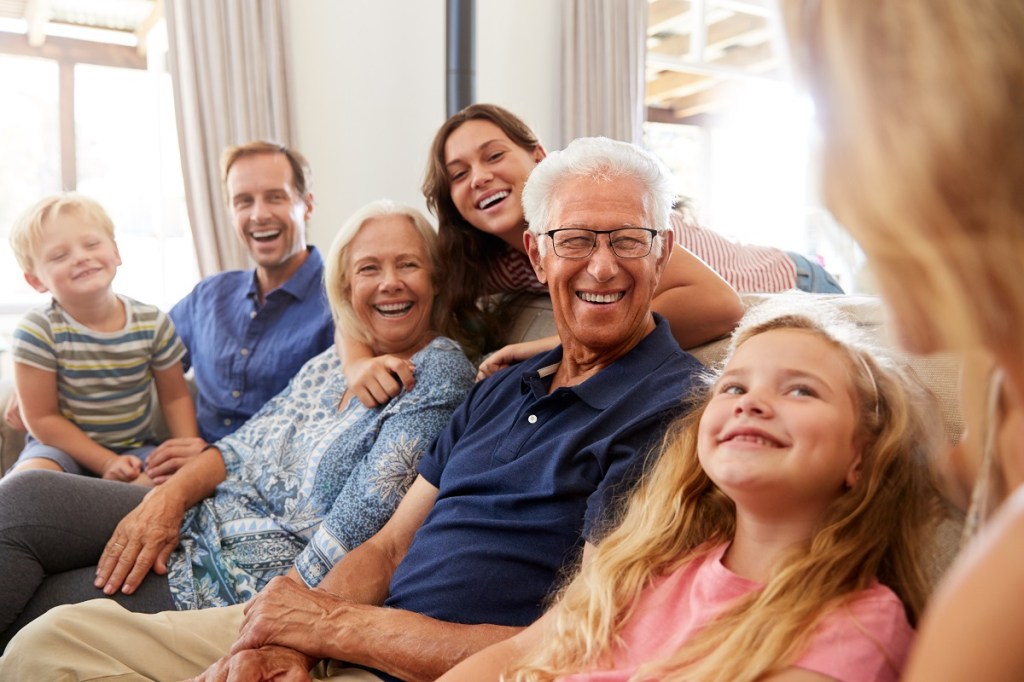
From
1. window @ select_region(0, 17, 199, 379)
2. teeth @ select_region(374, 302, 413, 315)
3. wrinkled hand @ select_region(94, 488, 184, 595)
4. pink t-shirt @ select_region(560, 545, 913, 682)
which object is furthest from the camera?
window @ select_region(0, 17, 199, 379)

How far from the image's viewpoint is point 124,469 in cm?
241

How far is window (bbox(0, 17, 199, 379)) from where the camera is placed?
4934mm

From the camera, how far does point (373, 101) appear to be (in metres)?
5.19

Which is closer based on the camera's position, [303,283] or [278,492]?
[278,492]

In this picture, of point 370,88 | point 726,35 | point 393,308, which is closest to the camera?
point 393,308

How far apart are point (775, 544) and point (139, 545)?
53.0 inches

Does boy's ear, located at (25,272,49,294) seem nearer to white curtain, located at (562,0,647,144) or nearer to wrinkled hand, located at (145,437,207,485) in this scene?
wrinkled hand, located at (145,437,207,485)

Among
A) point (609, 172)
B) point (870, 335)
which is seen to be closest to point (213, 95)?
point (609, 172)

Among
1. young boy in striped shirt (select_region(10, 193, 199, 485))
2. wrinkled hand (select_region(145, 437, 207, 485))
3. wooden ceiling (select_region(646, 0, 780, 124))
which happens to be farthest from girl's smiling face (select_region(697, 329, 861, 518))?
wooden ceiling (select_region(646, 0, 780, 124))

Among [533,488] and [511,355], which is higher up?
[511,355]

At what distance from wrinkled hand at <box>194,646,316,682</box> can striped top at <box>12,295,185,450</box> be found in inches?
51.8

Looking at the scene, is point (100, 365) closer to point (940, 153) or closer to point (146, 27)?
point (940, 153)

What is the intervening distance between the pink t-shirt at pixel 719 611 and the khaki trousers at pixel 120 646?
514mm

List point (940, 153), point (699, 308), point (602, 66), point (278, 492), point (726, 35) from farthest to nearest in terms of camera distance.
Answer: point (726, 35)
point (602, 66)
point (278, 492)
point (699, 308)
point (940, 153)
